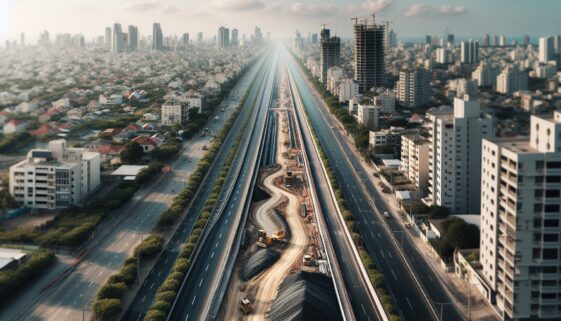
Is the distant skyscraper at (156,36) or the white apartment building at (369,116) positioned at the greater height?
the distant skyscraper at (156,36)

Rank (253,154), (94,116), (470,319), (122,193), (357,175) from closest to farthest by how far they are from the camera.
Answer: (470,319), (122,193), (357,175), (253,154), (94,116)

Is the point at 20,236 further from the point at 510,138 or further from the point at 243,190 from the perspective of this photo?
the point at 510,138

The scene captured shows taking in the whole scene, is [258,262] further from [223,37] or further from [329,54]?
[223,37]

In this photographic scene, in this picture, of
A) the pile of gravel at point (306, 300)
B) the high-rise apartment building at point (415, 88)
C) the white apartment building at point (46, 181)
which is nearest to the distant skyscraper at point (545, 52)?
the high-rise apartment building at point (415, 88)

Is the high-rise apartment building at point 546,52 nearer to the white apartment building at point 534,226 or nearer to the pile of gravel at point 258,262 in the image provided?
the white apartment building at point 534,226

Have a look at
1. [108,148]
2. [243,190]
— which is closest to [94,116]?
[108,148]

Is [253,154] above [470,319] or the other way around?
above

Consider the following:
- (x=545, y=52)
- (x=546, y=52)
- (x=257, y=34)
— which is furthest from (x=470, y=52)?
(x=257, y=34)

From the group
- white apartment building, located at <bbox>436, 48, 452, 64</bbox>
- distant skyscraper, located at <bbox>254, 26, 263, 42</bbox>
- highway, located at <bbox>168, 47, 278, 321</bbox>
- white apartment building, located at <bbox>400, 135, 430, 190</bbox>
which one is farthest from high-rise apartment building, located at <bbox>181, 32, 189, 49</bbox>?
white apartment building, located at <bbox>400, 135, 430, 190</bbox>
